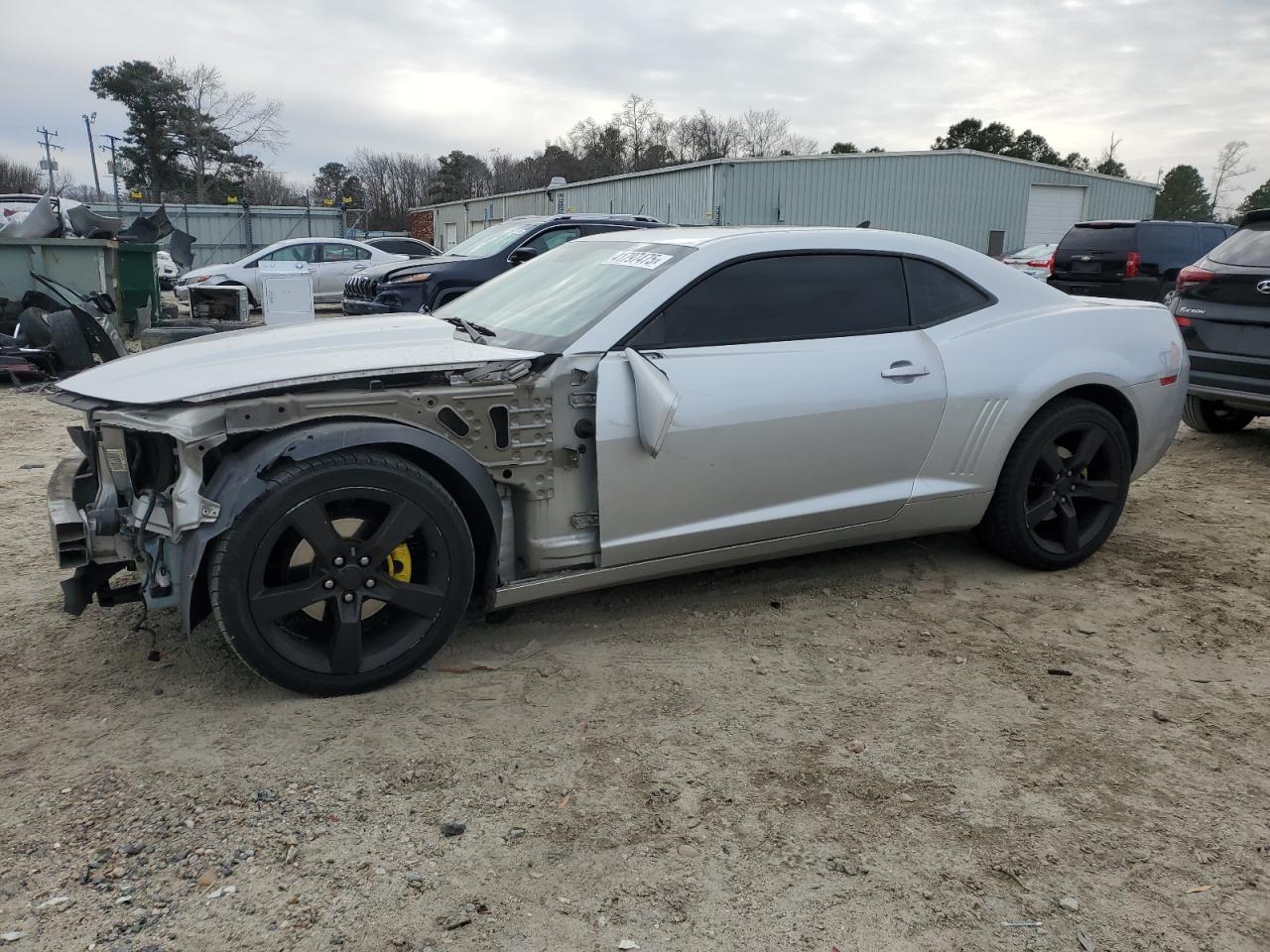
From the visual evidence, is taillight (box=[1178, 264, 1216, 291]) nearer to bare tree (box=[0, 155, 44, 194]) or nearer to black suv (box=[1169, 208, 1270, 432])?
black suv (box=[1169, 208, 1270, 432])

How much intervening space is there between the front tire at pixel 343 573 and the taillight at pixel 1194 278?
589 centimetres

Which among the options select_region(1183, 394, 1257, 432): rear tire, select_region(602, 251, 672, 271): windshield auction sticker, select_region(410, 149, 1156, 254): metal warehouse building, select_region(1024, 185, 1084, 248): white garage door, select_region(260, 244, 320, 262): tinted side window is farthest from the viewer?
select_region(1024, 185, 1084, 248): white garage door

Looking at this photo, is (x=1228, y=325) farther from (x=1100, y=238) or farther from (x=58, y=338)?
(x=58, y=338)

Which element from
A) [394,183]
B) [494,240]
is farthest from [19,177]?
[494,240]

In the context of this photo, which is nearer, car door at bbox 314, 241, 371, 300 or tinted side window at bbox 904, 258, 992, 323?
tinted side window at bbox 904, 258, 992, 323

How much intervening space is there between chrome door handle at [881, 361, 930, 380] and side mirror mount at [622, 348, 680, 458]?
101cm

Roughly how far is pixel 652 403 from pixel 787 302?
86 centimetres

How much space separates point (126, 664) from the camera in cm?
334

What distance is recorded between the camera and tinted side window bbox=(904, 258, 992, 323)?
4.07 m

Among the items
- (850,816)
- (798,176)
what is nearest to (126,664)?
(850,816)

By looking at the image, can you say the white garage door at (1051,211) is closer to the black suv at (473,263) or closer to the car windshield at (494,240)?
the black suv at (473,263)

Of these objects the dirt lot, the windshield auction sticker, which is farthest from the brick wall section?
the dirt lot

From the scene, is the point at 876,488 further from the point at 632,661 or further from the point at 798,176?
the point at 798,176

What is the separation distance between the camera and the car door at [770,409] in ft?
11.2
